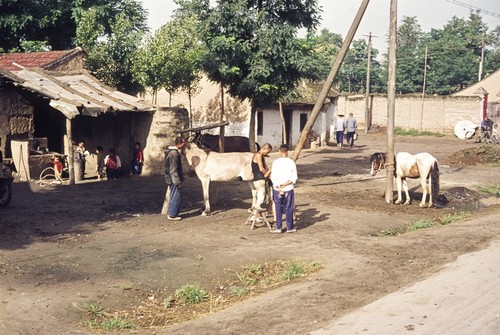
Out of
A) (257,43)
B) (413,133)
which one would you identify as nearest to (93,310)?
(257,43)

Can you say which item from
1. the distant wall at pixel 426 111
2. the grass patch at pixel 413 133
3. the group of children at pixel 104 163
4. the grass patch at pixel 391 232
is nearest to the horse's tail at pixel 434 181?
the grass patch at pixel 391 232

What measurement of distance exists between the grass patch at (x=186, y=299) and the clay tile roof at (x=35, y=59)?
656 inches

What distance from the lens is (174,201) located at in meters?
14.7

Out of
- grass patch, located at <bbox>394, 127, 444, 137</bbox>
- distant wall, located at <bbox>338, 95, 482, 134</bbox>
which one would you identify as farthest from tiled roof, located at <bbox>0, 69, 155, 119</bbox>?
distant wall, located at <bbox>338, 95, 482, 134</bbox>

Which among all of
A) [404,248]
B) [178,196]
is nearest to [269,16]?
Result: [178,196]

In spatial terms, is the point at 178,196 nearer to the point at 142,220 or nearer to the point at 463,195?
the point at 142,220

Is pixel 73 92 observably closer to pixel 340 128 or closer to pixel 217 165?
pixel 217 165

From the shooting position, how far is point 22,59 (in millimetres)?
26625

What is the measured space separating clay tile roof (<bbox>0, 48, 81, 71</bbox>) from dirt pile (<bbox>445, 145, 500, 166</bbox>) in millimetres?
17661

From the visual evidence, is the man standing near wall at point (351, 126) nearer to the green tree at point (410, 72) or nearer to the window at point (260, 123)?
the window at point (260, 123)

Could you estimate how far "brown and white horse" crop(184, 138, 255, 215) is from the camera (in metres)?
15.3

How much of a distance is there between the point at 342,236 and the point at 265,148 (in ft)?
8.37

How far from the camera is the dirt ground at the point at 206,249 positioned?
329 inches

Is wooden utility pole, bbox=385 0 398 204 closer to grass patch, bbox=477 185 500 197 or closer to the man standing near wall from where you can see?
grass patch, bbox=477 185 500 197
